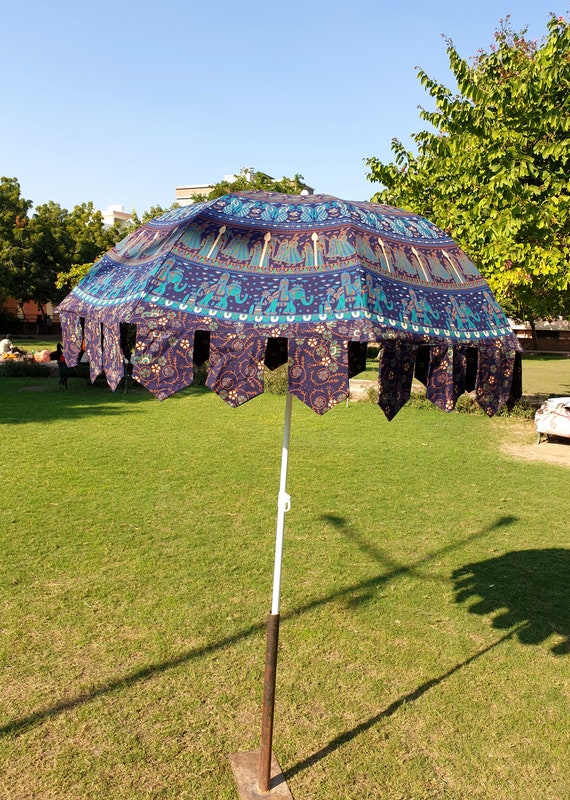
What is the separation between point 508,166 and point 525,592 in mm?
7665

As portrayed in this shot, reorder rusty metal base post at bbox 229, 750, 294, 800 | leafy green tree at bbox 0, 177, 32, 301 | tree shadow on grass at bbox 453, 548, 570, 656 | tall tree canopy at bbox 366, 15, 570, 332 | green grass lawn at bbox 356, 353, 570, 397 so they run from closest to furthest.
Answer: rusty metal base post at bbox 229, 750, 294, 800
tree shadow on grass at bbox 453, 548, 570, 656
tall tree canopy at bbox 366, 15, 570, 332
green grass lawn at bbox 356, 353, 570, 397
leafy green tree at bbox 0, 177, 32, 301

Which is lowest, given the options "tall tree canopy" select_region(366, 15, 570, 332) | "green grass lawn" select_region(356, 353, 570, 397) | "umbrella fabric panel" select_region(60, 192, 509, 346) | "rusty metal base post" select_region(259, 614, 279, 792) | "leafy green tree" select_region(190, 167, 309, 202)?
"rusty metal base post" select_region(259, 614, 279, 792)

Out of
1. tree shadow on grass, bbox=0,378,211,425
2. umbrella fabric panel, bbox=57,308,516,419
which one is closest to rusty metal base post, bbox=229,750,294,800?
umbrella fabric panel, bbox=57,308,516,419

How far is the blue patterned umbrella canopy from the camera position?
2.93 m

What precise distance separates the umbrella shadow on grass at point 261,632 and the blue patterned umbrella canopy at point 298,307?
6.71 ft

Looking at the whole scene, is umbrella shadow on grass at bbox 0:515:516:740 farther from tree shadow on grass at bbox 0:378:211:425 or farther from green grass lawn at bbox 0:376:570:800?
tree shadow on grass at bbox 0:378:211:425

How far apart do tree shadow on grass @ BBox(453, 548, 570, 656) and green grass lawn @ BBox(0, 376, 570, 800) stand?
0.08ft

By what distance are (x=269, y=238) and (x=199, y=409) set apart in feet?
40.0

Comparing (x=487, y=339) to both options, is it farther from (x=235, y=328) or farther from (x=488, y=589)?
(x=488, y=589)

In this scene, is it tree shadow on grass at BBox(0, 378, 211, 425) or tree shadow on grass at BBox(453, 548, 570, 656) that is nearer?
tree shadow on grass at BBox(453, 548, 570, 656)

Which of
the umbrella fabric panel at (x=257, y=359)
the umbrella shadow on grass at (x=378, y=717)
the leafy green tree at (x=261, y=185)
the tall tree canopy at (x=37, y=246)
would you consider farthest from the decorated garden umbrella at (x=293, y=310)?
the tall tree canopy at (x=37, y=246)

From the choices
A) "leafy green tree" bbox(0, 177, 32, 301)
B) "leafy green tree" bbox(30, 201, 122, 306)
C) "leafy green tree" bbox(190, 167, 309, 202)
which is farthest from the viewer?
"leafy green tree" bbox(30, 201, 122, 306)

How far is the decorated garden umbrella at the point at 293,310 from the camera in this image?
2.93m

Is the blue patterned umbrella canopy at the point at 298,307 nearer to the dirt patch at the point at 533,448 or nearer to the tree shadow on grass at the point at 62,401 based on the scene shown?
the dirt patch at the point at 533,448
